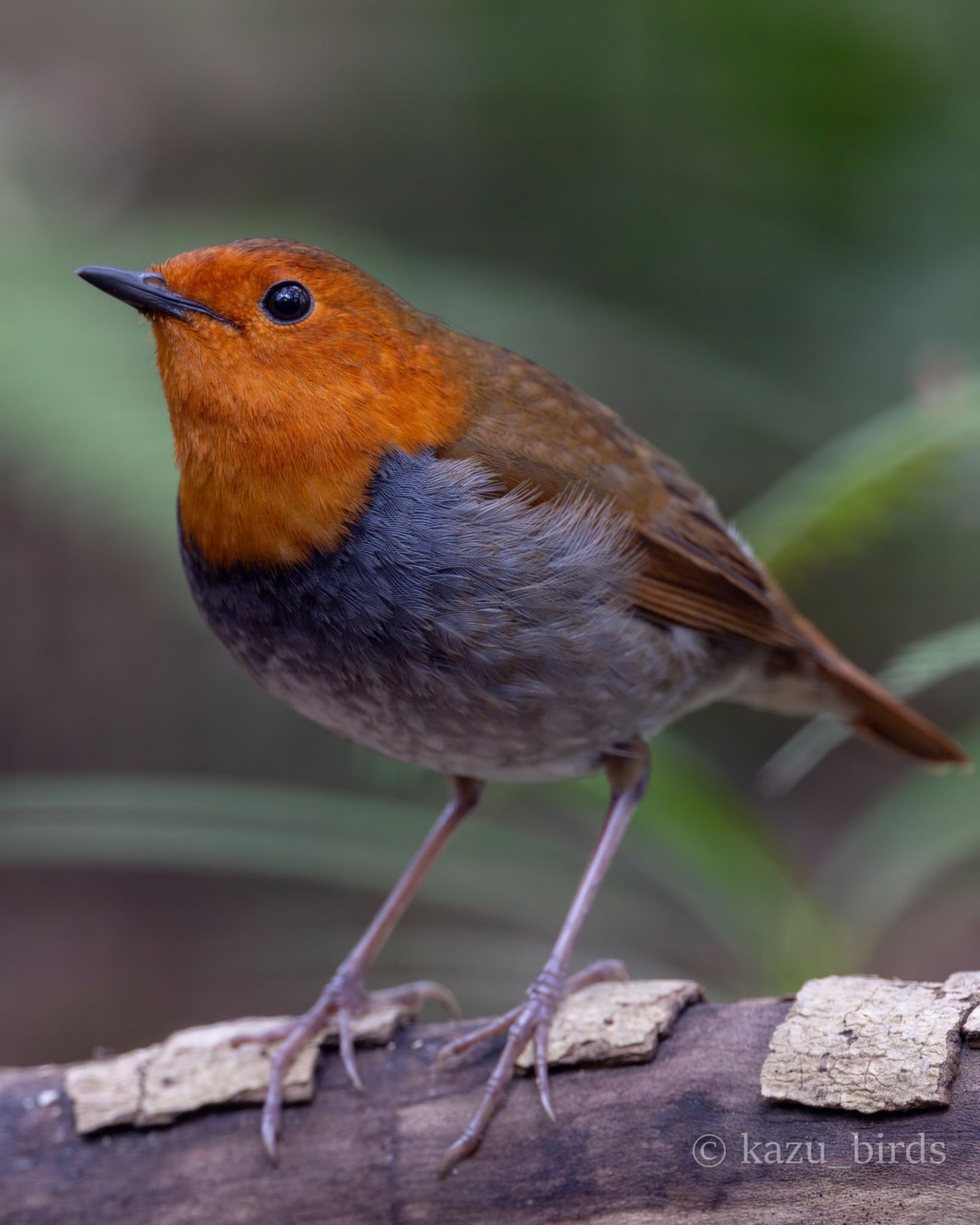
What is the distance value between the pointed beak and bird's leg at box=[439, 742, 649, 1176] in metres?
1.29

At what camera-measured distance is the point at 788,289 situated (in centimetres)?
495

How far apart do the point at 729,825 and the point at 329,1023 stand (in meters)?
1.00

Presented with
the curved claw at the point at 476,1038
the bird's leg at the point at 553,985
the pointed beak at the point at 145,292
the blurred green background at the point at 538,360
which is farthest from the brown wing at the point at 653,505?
the curved claw at the point at 476,1038

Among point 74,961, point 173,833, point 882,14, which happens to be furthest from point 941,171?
point 74,961

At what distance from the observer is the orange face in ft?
8.00

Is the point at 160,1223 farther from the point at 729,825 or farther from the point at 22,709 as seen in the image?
the point at 22,709

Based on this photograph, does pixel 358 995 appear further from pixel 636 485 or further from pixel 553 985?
pixel 636 485

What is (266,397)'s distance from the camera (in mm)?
2443

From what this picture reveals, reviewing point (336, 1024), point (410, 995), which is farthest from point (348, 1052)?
point (410, 995)

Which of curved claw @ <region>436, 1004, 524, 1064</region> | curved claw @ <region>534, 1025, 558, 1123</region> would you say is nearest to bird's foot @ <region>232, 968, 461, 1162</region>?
curved claw @ <region>436, 1004, 524, 1064</region>

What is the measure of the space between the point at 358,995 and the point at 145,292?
153 centimetres

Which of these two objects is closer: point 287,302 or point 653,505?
point 287,302

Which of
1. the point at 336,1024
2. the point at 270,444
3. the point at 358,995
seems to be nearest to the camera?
the point at 270,444

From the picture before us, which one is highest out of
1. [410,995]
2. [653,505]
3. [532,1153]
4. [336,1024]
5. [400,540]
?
[653,505]
